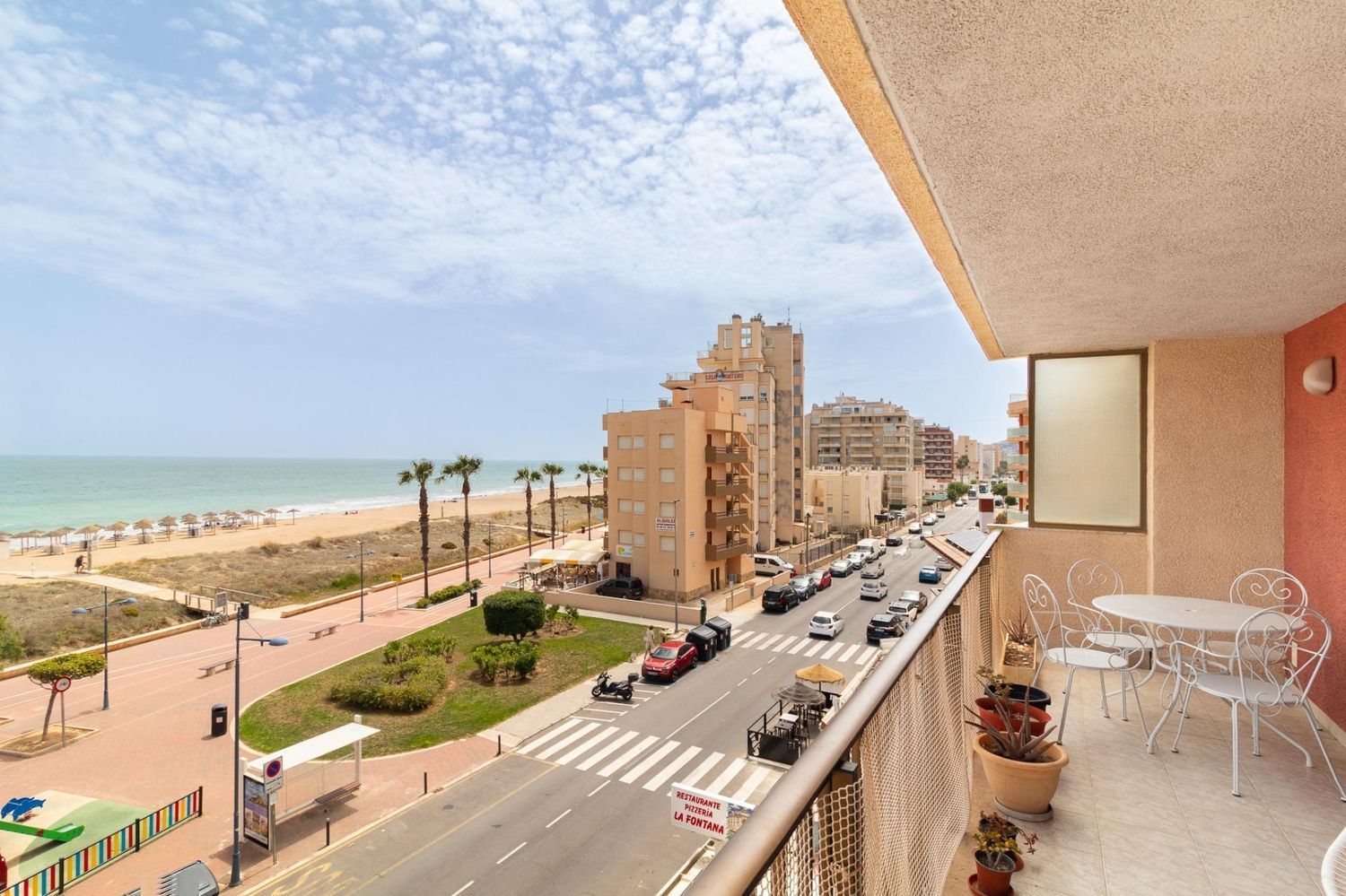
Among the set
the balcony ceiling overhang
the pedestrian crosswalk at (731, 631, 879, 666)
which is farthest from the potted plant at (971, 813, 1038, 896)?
the pedestrian crosswalk at (731, 631, 879, 666)

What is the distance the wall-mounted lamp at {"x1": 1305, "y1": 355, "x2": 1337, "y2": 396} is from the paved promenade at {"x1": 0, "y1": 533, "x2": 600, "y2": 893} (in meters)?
15.7

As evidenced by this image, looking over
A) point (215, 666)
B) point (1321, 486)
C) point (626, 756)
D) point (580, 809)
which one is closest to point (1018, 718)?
point (1321, 486)

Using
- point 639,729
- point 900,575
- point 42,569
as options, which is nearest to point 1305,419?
point 639,729

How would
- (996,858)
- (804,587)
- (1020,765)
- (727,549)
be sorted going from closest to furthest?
(996,858) → (1020,765) → (804,587) → (727,549)

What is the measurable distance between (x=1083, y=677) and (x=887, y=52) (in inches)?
254

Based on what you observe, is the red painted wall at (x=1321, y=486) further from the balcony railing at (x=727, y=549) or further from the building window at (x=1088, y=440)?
the balcony railing at (x=727, y=549)

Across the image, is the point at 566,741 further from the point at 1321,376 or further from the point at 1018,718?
the point at 1321,376

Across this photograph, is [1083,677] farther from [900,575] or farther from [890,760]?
[900,575]

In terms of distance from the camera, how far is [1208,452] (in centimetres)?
661

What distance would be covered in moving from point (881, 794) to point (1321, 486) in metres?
6.32

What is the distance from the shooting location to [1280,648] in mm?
5379

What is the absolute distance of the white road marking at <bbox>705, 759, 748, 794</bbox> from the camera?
13.1m

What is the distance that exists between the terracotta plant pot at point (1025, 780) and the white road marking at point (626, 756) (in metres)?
12.1

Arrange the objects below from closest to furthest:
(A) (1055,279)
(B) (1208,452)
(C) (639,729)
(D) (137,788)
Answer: (A) (1055,279)
(B) (1208,452)
(D) (137,788)
(C) (639,729)
